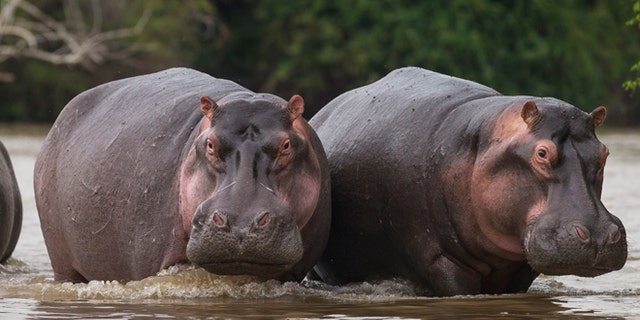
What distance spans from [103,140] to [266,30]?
101 feet

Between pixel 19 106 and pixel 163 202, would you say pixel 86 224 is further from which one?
pixel 19 106

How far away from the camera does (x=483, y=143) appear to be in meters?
6.99

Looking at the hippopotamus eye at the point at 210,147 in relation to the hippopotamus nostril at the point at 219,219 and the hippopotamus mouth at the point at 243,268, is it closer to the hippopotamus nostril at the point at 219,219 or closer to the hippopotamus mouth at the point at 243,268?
the hippopotamus nostril at the point at 219,219

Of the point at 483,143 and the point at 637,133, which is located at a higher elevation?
the point at 483,143

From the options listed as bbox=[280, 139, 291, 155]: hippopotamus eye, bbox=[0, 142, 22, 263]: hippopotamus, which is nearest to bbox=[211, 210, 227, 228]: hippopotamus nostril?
bbox=[280, 139, 291, 155]: hippopotamus eye

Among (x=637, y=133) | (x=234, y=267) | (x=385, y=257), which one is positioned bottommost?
(x=637, y=133)

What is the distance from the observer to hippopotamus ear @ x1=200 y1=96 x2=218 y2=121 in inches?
264

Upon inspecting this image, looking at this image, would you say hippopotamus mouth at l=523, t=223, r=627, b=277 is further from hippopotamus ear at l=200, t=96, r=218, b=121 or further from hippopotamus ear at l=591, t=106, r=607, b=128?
hippopotamus ear at l=200, t=96, r=218, b=121

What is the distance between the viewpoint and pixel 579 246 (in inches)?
254

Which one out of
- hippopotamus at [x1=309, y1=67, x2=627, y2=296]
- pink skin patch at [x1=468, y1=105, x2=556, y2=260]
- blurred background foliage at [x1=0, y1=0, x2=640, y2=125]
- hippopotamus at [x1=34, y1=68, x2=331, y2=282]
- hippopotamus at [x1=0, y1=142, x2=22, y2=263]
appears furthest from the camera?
blurred background foliage at [x1=0, y1=0, x2=640, y2=125]

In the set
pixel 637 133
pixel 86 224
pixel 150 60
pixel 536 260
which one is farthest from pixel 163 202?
pixel 150 60

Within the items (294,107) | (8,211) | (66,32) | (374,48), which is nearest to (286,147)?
(294,107)

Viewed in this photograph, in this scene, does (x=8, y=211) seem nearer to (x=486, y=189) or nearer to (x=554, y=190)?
(x=486, y=189)

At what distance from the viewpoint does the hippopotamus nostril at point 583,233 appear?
6.44m
